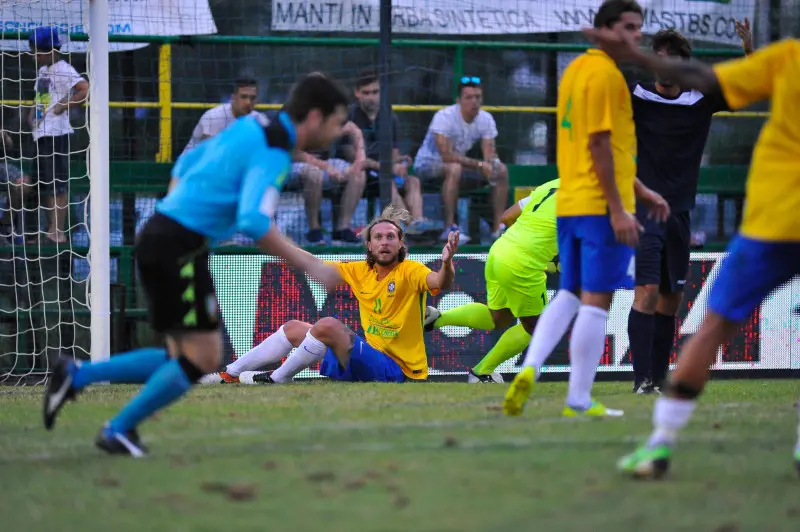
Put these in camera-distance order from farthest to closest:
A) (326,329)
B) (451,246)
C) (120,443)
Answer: (326,329) → (451,246) → (120,443)

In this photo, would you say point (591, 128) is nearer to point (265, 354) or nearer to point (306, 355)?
point (306, 355)

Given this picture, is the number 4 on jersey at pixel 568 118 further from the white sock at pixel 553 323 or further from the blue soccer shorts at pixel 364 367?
the blue soccer shorts at pixel 364 367

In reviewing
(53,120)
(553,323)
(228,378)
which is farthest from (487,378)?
(53,120)

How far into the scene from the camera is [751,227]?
428cm

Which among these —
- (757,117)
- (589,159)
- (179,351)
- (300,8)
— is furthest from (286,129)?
(757,117)

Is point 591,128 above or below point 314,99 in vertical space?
below

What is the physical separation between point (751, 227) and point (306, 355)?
5.50 meters

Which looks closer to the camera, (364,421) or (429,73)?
(364,421)

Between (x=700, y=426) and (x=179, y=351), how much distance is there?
2.59 meters

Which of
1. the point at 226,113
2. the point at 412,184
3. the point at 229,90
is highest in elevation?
the point at 229,90

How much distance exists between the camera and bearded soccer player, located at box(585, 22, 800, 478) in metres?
4.23

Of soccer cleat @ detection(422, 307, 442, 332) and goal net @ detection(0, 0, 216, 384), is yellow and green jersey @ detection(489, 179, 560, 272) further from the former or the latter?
goal net @ detection(0, 0, 216, 384)

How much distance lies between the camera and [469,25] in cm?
1270

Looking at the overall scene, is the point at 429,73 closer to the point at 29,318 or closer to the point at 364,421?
the point at 29,318
